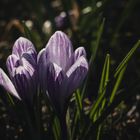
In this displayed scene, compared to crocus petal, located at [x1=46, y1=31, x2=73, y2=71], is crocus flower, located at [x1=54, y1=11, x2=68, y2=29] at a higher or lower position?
higher

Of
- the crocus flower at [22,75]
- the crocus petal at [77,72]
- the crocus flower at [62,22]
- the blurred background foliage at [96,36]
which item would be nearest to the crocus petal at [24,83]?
the crocus flower at [22,75]

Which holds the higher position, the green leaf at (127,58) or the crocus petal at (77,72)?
the green leaf at (127,58)

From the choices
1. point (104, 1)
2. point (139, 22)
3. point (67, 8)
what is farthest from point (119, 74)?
point (139, 22)

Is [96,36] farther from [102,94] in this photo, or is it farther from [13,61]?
[13,61]

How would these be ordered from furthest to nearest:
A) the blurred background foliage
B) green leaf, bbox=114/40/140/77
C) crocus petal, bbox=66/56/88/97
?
the blurred background foliage < green leaf, bbox=114/40/140/77 < crocus petal, bbox=66/56/88/97

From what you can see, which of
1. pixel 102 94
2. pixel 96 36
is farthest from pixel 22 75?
pixel 96 36

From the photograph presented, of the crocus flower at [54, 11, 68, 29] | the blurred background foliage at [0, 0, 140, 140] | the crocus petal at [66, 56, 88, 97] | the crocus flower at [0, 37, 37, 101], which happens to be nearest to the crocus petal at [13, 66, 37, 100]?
the crocus flower at [0, 37, 37, 101]

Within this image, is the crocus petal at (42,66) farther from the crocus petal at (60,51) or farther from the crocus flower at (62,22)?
the crocus flower at (62,22)

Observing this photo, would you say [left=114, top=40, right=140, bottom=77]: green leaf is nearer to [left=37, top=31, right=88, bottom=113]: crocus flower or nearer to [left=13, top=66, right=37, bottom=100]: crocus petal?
[left=37, top=31, right=88, bottom=113]: crocus flower

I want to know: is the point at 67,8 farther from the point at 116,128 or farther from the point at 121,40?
the point at 116,128
